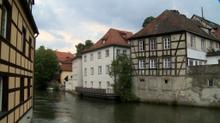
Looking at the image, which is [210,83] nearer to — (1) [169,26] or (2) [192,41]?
(2) [192,41]

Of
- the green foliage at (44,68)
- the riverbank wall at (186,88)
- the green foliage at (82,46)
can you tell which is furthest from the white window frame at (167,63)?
the green foliage at (82,46)

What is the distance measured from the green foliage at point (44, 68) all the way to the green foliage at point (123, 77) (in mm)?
24861

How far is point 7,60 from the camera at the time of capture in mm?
8008

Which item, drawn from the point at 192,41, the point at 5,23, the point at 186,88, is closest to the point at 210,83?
the point at 186,88

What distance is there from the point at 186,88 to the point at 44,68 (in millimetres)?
33731

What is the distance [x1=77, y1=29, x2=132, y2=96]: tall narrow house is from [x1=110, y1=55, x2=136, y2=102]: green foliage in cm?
166

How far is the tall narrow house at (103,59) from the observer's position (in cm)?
3666

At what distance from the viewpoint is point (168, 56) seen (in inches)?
1152

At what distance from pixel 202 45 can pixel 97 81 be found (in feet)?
48.9

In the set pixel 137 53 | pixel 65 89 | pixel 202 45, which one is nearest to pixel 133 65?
pixel 137 53

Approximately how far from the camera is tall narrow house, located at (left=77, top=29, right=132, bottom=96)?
36656mm

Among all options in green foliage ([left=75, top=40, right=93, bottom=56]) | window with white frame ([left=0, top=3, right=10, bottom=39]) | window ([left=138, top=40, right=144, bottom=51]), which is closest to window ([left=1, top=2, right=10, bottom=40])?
window with white frame ([left=0, top=3, right=10, bottom=39])

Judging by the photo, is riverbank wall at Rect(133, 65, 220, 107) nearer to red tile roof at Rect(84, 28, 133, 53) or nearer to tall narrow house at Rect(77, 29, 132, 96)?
tall narrow house at Rect(77, 29, 132, 96)

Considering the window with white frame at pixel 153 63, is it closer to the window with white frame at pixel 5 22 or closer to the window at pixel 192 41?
the window at pixel 192 41
